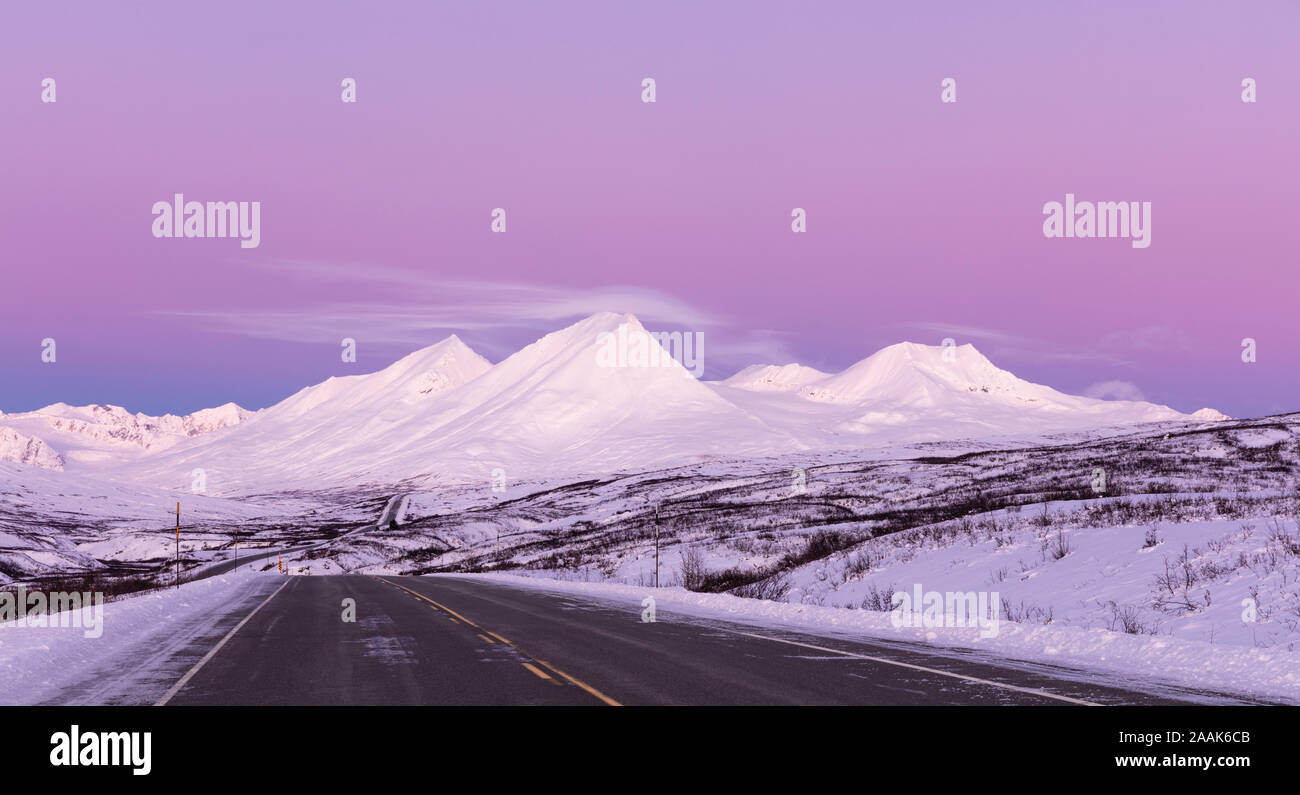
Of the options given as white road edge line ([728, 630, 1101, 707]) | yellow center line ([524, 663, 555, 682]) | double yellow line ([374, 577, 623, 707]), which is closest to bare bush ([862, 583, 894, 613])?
white road edge line ([728, 630, 1101, 707])

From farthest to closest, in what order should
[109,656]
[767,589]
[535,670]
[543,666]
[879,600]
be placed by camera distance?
[767,589] → [879,600] → [109,656] → [543,666] → [535,670]

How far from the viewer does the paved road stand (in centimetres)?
1202

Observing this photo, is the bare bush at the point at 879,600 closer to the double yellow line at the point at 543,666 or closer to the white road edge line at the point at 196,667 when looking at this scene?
the double yellow line at the point at 543,666

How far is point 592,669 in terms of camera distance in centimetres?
1458

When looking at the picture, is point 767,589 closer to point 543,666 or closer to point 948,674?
point 543,666

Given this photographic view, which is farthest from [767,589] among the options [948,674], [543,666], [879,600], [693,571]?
[948,674]

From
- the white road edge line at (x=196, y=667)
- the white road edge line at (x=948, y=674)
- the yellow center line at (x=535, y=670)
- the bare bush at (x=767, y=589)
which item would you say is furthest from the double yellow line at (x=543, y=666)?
the bare bush at (x=767, y=589)

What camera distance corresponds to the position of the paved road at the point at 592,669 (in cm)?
1202

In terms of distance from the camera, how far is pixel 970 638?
61.7 feet

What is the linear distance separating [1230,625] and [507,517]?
104 metres

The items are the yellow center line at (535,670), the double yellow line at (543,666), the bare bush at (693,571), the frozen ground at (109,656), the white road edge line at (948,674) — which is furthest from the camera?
the bare bush at (693,571)

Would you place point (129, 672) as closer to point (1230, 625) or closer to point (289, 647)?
point (289, 647)
